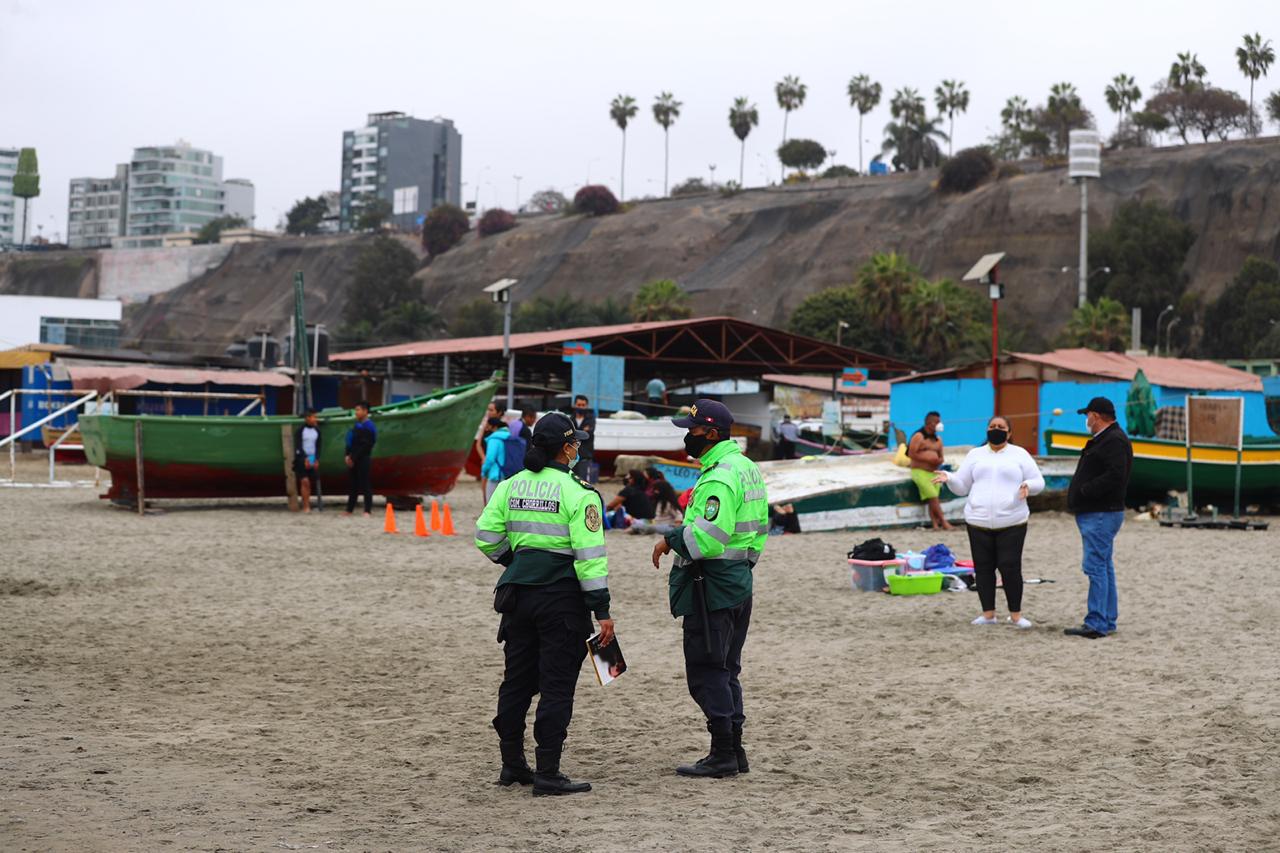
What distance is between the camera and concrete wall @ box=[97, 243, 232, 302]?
140 m

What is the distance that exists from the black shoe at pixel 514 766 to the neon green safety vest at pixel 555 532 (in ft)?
2.28

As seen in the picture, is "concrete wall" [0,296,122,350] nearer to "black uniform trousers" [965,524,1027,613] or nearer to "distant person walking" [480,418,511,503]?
"distant person walking" [480,418,511,503]

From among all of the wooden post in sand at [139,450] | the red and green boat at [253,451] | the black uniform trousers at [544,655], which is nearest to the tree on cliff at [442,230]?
the red and green boat at [253,451]

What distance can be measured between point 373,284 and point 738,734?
330ft

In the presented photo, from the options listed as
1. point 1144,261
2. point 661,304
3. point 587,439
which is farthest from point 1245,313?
point 587,439

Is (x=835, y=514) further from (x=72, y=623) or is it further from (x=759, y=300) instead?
(x=759, y=300)

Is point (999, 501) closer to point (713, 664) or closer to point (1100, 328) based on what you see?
point (713, 664)

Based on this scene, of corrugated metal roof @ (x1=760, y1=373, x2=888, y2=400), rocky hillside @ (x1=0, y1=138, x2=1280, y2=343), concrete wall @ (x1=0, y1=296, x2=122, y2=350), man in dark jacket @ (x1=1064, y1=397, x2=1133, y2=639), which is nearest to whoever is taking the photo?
man in dark jacket @ (x1=1064, y1=397, x2=1133, y2=639)

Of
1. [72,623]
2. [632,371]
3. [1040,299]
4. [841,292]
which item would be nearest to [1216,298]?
[1040,299]

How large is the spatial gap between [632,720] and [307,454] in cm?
1417

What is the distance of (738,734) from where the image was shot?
21.0 ft

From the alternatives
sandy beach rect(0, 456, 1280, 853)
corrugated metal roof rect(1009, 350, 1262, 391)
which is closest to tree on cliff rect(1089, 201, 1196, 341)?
corrugated metal roof rect(1009, 350, 1262, 391)

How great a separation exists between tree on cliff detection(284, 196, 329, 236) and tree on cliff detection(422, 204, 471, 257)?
57.2 metres

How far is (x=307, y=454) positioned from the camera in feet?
68.1
